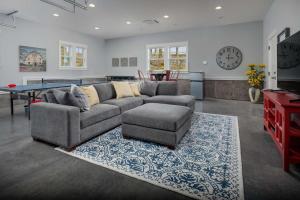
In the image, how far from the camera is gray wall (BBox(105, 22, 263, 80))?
20.9 feet

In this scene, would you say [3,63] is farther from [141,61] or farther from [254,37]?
[254,37]

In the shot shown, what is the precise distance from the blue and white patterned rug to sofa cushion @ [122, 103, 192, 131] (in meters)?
0.29

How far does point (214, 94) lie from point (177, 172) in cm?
580

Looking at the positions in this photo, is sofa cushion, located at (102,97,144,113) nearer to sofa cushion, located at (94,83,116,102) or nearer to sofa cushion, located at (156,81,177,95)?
sofa cushion, located at (94,83,116,102)

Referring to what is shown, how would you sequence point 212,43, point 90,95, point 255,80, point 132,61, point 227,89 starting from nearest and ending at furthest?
point 90,95
point 255,80
point 227,89
point 212,43
point 132,61

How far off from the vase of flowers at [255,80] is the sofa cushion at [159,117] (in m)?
4.24

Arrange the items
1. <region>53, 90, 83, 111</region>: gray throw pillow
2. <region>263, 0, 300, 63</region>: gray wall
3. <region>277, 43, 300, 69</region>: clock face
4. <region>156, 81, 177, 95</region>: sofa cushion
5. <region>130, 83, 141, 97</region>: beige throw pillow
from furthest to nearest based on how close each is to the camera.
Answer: <region>156, 81, 177, 95</region>: sofa cushion < <region>130, 83, 141, 97</region>: beige throw pillow < <region>263, 0, 300, 63</region>: gray wall < <region>53, 90, 83, 111</region>: gray throw pillow < <region>277, 43, 300, 69</region>: clock face

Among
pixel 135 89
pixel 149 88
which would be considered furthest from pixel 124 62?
pixel 135 89

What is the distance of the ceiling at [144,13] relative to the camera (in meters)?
4.60

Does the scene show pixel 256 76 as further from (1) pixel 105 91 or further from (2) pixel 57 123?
(2) pixel 57 123

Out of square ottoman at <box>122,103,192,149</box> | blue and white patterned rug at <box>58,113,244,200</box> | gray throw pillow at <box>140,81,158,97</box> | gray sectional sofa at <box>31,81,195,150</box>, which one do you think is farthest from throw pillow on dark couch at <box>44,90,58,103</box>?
gray throw pillow at <box>140,81,158,97</box>

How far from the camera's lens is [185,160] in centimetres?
209

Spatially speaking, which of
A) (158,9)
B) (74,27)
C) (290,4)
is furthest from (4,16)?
(290,4)

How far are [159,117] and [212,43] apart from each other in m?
5.64
